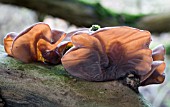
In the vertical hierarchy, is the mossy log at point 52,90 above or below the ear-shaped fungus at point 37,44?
below

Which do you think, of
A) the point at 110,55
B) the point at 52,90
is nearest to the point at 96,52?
the point at 110,55

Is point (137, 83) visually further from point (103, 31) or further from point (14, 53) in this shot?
point (14, 53)

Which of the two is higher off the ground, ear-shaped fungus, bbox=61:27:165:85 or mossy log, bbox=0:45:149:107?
Answer: ear-shaped fungus, bbox=61:27:165:85

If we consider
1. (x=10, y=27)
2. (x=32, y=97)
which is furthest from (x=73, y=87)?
(x=10, y=27)

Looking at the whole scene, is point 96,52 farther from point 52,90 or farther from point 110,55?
point 52,90
